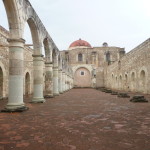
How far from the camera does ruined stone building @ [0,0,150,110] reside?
5.42m

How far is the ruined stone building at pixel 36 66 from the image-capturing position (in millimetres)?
5422

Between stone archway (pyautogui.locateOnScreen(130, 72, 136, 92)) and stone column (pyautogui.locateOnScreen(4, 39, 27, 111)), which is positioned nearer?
stone column (pyautogui.locateOnScreen(4, 39, 27, 111))

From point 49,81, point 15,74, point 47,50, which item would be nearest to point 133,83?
point 49,81

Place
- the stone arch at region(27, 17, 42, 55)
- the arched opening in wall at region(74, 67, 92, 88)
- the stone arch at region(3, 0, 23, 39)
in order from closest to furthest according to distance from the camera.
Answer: the stone arch at region(3, 0, 23, 39), the stone arch at region(27, 17, 42, 55), the arched opening in wall at region(74, 67, 92, 88)

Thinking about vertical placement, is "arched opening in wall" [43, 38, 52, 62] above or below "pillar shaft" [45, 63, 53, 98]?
above

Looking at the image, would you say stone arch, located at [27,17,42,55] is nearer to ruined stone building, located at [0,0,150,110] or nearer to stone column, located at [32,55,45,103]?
ruined stone building, located at [0,0,150,110]

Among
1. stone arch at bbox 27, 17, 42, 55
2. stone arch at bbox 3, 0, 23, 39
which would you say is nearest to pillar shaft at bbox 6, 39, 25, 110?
stone arch at bbox 3, 0, 23, 39

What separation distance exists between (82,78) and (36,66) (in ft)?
93.9

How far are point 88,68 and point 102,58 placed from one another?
Answer: 510cm

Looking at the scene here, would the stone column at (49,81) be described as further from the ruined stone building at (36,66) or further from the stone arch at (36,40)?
the stone arch at (36,40)

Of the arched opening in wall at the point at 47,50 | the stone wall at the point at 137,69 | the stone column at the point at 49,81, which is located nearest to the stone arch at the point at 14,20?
the arched opening in wall at the point at 47,50

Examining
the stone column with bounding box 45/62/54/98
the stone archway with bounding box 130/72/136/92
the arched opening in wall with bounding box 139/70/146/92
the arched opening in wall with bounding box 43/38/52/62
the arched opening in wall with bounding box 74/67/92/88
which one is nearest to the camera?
the arched opening in wall with bounding box 43/38/52/62

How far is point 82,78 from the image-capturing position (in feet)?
119

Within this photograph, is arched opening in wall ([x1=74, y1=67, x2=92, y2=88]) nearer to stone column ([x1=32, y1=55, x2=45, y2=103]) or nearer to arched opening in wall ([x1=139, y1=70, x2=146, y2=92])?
arched opening in wall ([x1=139, y1=70, x2=146, y2=92])
